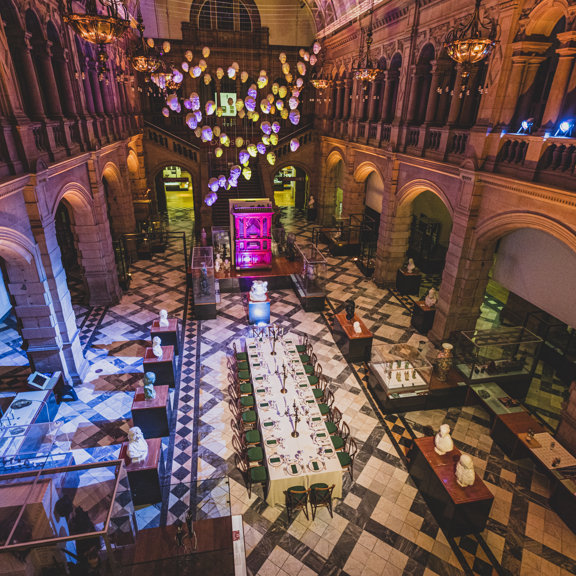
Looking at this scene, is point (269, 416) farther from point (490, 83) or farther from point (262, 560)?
point (490, 83)

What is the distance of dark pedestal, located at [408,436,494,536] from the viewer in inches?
258

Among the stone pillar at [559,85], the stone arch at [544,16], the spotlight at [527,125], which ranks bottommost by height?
the spotlight at [527,125]

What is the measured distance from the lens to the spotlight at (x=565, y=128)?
7957mm

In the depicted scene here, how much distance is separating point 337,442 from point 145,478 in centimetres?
362

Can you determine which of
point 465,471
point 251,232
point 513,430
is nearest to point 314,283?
point 251,232

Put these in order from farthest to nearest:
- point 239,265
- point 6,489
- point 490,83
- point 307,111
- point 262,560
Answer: point 307,111, point 239,265, point 490,83, point 262,560, point 6,489

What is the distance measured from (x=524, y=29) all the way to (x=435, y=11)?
12.1 ft

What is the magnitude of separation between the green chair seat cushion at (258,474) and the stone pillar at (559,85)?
8.83 m

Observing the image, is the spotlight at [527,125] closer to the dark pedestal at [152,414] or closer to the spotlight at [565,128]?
the spotlight at [565,128]

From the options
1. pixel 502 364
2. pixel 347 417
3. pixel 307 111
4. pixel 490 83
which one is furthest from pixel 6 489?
pixel 307 111

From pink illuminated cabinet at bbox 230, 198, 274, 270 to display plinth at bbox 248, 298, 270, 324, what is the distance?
335 cm

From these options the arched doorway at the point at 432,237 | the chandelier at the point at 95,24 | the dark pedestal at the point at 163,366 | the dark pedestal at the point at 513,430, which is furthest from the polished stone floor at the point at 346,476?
the chandelier at the point at 95,24

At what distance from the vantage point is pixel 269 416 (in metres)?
8.15

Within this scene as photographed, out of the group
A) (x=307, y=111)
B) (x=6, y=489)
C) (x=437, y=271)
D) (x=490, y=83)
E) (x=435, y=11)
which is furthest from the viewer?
(x=307, y=111)
